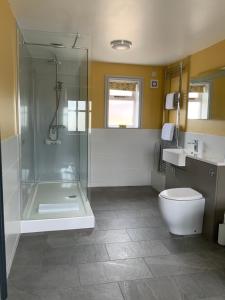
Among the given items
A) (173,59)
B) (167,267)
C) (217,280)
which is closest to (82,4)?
(173,59)

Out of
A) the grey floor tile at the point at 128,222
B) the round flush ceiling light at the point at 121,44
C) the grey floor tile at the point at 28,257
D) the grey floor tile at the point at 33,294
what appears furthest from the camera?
the round flush ceiling light at the point at 121,44

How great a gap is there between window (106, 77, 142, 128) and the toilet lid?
1.98 metres

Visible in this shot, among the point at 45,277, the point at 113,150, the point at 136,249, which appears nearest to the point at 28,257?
the point at 45,277

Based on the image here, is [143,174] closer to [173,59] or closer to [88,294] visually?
[173,59]

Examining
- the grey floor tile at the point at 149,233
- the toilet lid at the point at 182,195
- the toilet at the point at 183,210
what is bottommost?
the grey floor tile at the point at 149,233

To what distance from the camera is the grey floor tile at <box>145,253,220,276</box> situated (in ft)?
6.84

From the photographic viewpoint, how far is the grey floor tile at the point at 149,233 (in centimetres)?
266

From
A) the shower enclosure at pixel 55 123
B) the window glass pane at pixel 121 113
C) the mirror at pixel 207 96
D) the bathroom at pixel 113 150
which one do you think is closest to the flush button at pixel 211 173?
the bathroom at pixel 113 150

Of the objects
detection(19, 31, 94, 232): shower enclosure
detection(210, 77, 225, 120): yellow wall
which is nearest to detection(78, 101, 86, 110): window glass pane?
detection(19, 31, 94, 232): shower enclosure

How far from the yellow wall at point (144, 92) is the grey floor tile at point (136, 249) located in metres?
2.37

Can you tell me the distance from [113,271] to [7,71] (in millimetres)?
1944

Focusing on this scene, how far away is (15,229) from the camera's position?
237cm

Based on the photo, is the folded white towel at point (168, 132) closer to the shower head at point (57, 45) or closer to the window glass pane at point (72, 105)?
the window glass pane at point (72, 105)

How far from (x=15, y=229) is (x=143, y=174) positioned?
279cm
